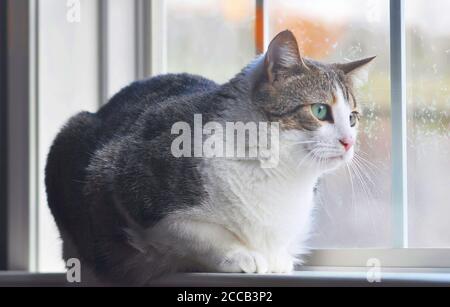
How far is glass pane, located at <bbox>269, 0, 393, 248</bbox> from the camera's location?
1.27 m

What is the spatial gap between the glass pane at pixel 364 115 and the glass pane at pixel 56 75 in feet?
1.23

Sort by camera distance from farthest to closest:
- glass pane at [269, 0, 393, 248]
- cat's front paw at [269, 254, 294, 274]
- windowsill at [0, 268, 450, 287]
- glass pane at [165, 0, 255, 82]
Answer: glass pane at [165, 0, 255, 82] → glass pane at [269, 0, 393, 248] → cat's front paw at [269, 254, 294, 274] → windowsill at [0, 268, 450, 287]

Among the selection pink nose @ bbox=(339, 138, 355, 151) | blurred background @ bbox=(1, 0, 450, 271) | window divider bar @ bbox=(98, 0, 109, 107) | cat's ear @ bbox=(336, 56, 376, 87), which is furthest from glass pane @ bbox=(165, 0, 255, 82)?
pink nose @ bbox=(339, 138, 355, 151)

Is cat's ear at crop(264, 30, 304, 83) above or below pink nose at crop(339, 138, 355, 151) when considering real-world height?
above

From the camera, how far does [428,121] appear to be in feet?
4.09

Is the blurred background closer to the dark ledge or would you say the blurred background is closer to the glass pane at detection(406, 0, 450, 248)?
the glass pane at detection(406, 0, 450, 248)

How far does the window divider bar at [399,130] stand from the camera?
1.25 metres

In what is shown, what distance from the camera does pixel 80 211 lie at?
127cm

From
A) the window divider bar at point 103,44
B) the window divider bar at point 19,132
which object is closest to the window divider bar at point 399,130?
the window divider bar at point 103,44

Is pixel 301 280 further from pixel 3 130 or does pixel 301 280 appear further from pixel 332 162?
pixel 3 130

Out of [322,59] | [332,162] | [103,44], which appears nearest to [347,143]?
[332,162]

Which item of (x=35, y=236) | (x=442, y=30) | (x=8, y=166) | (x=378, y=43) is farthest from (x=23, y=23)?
(x=442, y=30)

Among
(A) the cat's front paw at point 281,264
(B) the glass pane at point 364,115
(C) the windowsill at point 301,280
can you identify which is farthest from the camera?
(B) the glass pane at point 364,115

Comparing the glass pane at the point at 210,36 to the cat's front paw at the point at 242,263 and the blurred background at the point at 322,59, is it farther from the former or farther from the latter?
the cat's front paw at the point at 242,263
